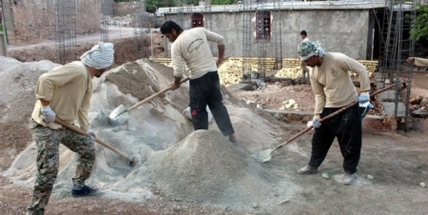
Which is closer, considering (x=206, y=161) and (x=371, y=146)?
(x=206, y=161)

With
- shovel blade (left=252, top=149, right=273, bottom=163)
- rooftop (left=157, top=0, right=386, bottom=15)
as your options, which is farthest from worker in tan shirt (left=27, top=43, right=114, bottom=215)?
rooftop (left=157, top=0, right=386, bottom=15)

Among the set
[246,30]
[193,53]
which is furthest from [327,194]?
[246,30]

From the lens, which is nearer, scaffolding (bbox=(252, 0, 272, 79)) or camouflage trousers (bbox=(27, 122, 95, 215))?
camouflage trousers (bbox=(27, 122, 95, 215))

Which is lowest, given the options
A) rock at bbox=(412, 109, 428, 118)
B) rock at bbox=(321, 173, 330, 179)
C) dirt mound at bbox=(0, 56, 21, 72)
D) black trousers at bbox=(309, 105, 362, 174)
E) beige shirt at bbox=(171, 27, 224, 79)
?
rock at bbox=(412, 109, 428, 118)

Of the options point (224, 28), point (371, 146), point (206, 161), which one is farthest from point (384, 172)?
point (224, 28)

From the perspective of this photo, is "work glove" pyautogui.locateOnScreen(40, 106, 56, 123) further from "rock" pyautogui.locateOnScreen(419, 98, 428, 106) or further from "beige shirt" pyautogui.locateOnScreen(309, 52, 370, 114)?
"rock" pyautogui.locateOnScreen(419, 98, 428, 106)

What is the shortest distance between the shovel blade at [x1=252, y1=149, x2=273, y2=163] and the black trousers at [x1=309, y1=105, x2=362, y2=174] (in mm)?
653

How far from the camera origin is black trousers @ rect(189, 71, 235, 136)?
5.25 meters

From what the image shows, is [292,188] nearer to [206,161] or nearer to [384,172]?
[206,161]

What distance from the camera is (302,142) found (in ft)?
20.1

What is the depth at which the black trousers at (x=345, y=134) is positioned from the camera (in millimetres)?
4270

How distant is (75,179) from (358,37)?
1274cm

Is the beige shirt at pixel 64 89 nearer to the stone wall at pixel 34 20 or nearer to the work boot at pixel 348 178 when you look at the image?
the work boot at pixel 348 178

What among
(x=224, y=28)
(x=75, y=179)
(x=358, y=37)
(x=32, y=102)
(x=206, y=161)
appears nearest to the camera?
(x=75, y=179)
